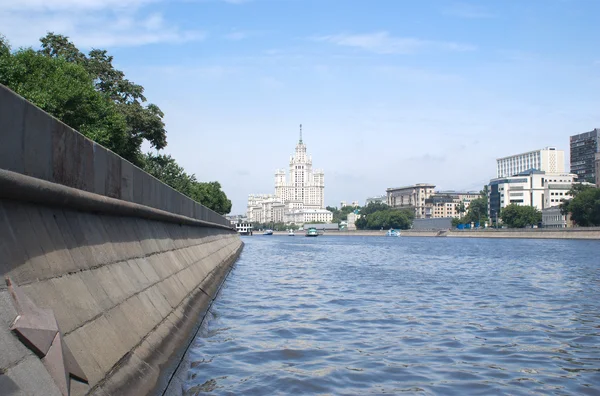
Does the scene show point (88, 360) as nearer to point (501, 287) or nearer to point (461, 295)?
point (461, 295)

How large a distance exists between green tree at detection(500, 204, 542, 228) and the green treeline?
14125cm

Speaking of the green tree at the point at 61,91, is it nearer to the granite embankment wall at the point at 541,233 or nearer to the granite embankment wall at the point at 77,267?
the granite embankment wall at the point at 77,267

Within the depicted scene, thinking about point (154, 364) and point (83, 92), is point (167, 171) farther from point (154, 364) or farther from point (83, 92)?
point (154, 364)

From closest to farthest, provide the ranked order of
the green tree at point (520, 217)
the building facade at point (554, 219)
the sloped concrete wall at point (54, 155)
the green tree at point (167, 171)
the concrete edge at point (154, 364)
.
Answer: the sloped concrete wall at point (54, 155), the concrete edge at point (154, 364), the green tree at point (167, 171), the building facade at point (554, 219), the green tree at point (520, 217)

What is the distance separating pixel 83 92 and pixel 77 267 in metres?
29.7

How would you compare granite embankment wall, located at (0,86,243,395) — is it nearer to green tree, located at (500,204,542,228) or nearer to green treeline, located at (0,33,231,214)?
green treeline, located at (0,33,231,214)

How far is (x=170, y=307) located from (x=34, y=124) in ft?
19.1

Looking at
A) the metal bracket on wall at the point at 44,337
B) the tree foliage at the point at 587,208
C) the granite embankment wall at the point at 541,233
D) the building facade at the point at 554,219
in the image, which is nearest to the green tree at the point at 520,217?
the building facade at the point at 554,219

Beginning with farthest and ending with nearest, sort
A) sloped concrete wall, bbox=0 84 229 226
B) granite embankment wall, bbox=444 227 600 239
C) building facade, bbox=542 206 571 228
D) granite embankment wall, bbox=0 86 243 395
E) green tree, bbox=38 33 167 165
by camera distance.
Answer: building facade, bbox=542 206 571 228 → granite embankment wall, bbox=444 227 600 239 → green tree, bbox=38 33 167 165 → sloped concrete wall, bbox=0 84 229 226 → granite embankment wall, bbox=0 86 243 395

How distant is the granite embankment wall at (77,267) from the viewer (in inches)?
225

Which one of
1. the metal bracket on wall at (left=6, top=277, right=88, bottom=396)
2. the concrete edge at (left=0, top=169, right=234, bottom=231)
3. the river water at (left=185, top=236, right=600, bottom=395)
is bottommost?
the river water at (left=185, top=236, right=600, bottom=395)

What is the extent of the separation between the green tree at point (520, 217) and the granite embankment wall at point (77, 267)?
587 feet

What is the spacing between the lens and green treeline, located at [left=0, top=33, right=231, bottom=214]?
32.7m

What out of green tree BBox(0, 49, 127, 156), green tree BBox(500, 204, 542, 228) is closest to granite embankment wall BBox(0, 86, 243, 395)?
green tree BBox(0, 49, 127, 156)
